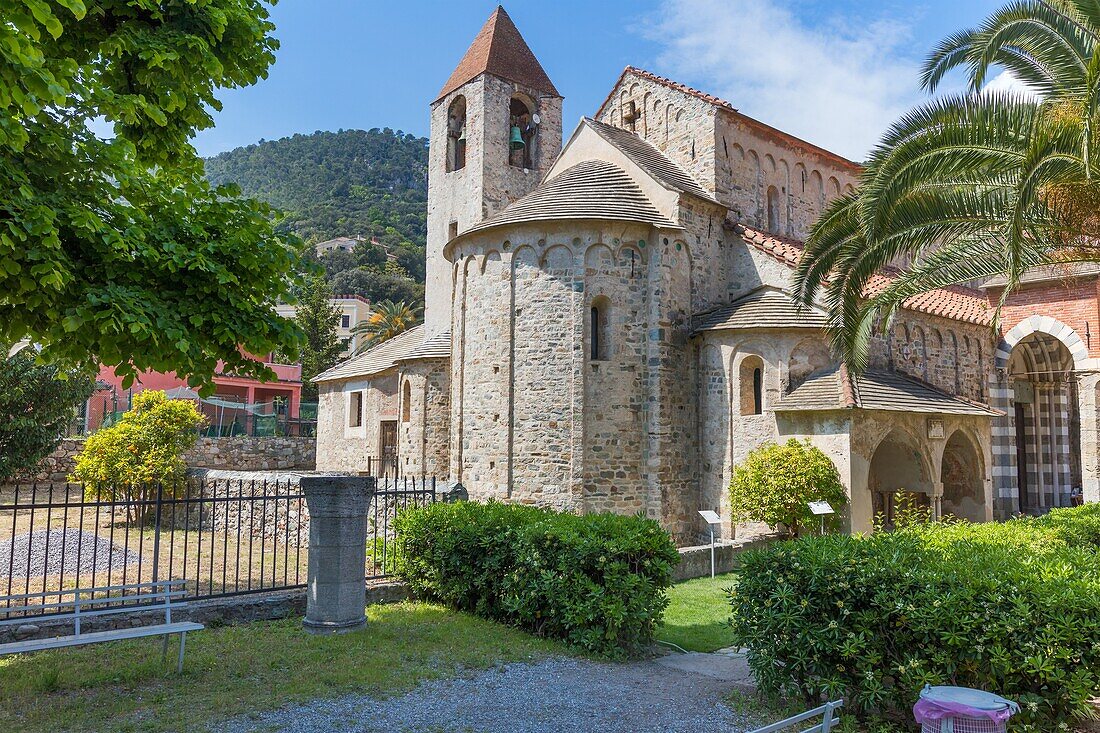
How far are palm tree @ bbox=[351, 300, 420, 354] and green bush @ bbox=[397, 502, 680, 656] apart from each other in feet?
112

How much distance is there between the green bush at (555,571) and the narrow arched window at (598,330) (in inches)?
270

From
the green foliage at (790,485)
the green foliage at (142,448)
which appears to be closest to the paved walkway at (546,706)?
the green foliage at (790,485)

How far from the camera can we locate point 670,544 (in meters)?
8.16

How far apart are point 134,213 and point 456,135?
66.7ft

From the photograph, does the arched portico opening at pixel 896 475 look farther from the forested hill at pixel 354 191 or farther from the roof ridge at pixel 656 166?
the forested hill at pixel 354 191

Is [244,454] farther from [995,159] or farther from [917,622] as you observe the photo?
[917,622]

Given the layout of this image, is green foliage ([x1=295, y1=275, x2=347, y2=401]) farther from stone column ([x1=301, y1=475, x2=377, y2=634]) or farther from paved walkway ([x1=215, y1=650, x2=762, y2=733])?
paved walkway ([x1=215, y1=650, x2=762, y2=733])

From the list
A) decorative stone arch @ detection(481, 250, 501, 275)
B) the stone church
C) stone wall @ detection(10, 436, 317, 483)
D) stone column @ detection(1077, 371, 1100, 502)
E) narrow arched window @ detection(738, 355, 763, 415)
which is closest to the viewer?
the stone church

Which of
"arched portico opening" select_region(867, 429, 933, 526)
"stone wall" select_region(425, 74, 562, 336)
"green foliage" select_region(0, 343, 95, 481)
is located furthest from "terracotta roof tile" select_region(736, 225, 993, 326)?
"green foliage" select_region(0, 343, 95, 481)

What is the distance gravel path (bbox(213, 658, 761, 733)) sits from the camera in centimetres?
557

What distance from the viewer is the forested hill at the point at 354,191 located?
6669 cm

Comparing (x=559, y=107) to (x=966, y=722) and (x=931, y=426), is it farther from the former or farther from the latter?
(x=966, y=722)

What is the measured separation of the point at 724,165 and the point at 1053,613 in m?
16.1

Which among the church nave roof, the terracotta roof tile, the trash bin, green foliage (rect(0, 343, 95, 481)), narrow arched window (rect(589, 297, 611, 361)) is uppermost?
the church nave roof
